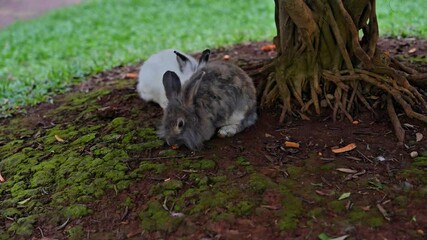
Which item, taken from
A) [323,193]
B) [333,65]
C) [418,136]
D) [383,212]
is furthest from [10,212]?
[418,136]

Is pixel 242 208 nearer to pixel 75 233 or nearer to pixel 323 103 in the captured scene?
pixel 75 233

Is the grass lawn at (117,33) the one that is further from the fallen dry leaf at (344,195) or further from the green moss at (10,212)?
the fallen dry leaf at (344,195)

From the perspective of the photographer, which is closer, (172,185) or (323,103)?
(172,185)

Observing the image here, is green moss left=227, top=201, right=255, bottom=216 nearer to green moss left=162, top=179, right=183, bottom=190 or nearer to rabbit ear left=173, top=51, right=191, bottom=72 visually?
green moss left=162, top=179, right=183, bottom=190

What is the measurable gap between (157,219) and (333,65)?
2374 mm

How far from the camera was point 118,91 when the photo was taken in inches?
256

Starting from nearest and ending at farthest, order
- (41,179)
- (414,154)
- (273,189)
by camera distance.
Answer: (273,189)
(414,154)
(41,179)

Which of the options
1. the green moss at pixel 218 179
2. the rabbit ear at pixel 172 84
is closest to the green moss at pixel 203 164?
the green moss at pixel 218 179

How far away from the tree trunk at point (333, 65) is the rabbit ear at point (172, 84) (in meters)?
1.05

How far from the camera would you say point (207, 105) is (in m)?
4.69

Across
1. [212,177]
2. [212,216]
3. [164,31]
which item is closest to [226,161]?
[212,177]

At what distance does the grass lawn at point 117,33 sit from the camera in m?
8.40

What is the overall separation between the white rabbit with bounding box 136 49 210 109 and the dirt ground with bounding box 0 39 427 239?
2.53 feet

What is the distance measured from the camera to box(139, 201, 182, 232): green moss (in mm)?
3709
